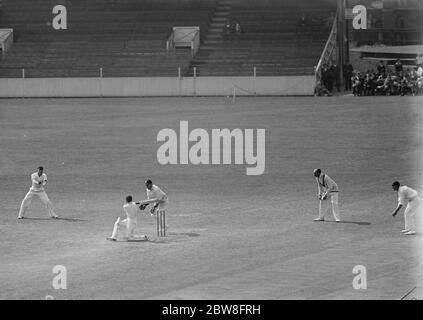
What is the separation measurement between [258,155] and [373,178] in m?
6.37

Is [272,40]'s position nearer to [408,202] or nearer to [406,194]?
[408,202]

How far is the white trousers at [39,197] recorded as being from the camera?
36.6 meters

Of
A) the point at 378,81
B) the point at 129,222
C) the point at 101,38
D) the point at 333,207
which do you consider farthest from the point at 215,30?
the point at 129,222

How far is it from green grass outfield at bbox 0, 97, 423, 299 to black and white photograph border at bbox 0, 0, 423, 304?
0.11 meters

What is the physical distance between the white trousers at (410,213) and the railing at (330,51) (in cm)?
3447

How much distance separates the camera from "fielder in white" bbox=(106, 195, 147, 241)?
3244 cm

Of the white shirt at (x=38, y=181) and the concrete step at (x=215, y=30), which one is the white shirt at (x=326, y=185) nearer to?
the white shirt at (x=38, y=181)

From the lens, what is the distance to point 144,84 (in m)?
70.9

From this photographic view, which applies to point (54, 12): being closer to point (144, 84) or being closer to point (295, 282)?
point (144, 84)

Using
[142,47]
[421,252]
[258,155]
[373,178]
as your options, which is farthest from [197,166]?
[142,47]

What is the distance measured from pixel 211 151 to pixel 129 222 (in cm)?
1944

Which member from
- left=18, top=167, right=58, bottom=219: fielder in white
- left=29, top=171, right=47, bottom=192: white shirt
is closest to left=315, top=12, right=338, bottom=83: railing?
left=18, top=167, right=58, bottom=219: fielder in white

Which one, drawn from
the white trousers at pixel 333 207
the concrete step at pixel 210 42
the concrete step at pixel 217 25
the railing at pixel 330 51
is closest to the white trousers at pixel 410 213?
the white trousers at pixel 333 207
